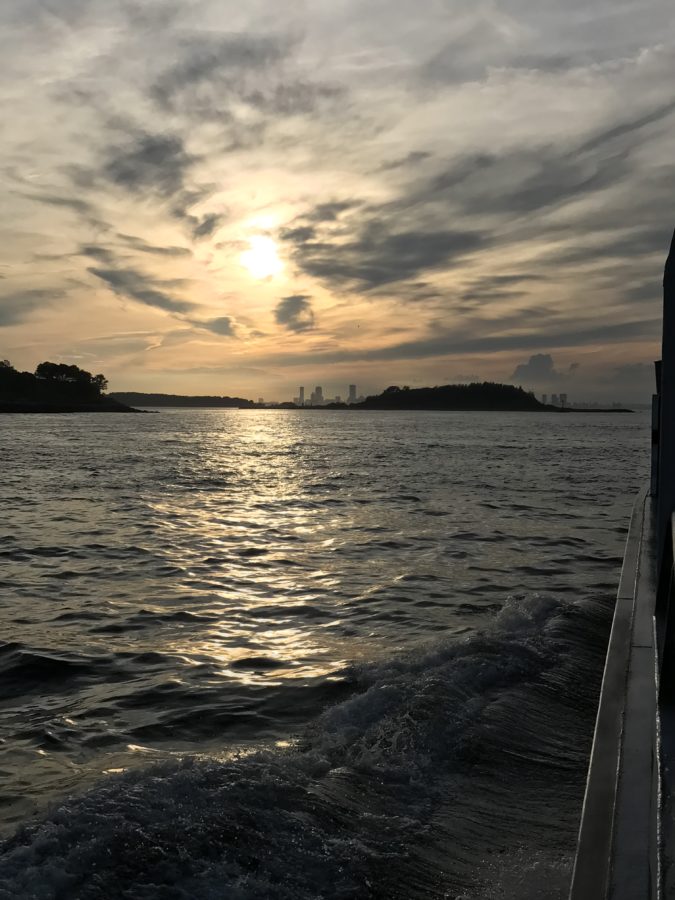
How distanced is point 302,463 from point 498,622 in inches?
1444

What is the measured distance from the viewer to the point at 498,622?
8711 mm

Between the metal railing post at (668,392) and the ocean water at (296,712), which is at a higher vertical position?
the metal railing post at (668,392)

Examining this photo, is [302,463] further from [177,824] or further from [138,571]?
[177,824]

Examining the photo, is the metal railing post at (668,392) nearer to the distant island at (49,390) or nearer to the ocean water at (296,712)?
the ocean water at (296,712)

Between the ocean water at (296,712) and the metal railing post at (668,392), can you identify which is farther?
the metal railing post at (668,392)

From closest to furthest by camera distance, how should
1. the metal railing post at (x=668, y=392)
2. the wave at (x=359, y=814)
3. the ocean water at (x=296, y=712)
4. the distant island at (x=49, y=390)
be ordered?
the wave at (x=359, y=814) → the ocean water at (x=296, y=712) → the metal railing post at (x=668, y=392) → the distant island at (x=49, y=390)

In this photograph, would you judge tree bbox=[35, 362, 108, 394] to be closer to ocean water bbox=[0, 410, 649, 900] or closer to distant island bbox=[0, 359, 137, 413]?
distant island bbox=[0, 359, 137, 413]

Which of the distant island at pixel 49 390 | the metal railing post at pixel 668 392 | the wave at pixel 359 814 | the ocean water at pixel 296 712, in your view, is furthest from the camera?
the distant island at pixel 49 390

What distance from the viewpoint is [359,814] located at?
13.8 feet

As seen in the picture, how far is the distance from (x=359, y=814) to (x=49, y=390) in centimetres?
19225

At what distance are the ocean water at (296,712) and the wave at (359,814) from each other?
0.02m

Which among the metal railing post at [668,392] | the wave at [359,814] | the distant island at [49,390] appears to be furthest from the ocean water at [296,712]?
Result: the distant island at [49,390]

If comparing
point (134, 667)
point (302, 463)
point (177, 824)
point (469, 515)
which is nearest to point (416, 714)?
point (177, 824)

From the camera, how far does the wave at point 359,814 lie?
354 cm
